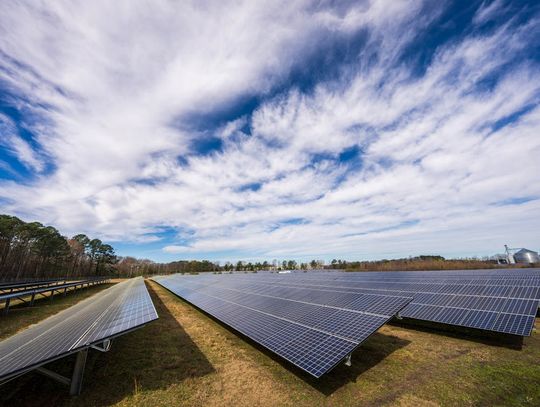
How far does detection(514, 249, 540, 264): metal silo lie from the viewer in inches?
2399

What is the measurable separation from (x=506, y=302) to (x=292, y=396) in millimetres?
11897

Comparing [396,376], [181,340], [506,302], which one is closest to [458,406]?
[396,376]

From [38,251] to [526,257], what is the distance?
14151 centimetres

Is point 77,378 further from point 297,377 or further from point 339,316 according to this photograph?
point 339,316

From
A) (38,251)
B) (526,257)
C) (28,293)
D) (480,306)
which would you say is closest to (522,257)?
(526,257)

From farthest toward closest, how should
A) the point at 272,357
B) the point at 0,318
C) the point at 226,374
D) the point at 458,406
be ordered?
1. the point at 0,318
2. the point at 272,357
3. the point at 226,374
4. the point at 458,406

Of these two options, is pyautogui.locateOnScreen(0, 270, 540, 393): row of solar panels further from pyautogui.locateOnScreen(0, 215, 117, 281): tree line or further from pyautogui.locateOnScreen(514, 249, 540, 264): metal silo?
pyautogui.locateOnScreen(514, 249, 540, 264): metal silo

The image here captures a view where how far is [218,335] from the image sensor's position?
11430 mm

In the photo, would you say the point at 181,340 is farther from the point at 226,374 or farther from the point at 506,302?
the point at 506,302

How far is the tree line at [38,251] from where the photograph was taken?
179ft

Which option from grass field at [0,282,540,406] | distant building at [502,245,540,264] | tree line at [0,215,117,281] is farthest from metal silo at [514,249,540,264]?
tree line at [0,215,117,281]

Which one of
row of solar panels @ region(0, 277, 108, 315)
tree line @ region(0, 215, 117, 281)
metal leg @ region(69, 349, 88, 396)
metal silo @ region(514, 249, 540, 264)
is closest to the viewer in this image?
metal leg @ region(69, 349, 88, 396)

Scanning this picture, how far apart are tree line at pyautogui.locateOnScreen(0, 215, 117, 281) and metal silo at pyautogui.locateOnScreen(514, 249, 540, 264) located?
134915 millimetres

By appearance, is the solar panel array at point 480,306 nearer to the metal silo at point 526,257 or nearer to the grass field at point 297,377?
the grass field at point 297,377
